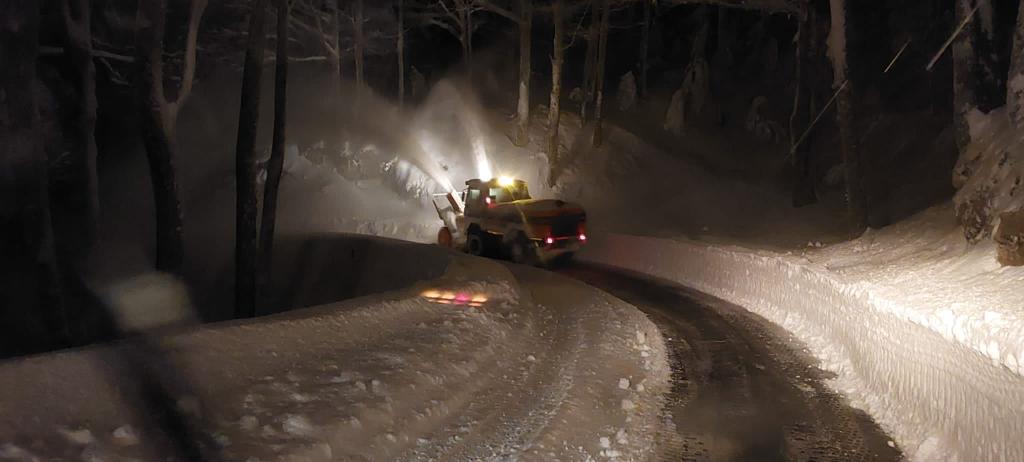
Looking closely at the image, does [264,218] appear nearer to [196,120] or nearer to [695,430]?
[695,430]

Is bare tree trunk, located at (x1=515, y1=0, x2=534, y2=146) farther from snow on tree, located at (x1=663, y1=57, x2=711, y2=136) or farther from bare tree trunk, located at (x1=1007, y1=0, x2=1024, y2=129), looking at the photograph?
bare tree trunk, located at (x1=1007, y1=0, x2=1024, y2=129)

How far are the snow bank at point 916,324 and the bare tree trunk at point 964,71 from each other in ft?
6.57

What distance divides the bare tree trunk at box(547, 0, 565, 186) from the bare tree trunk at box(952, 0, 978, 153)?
17.2 metres

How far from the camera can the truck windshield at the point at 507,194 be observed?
23.1 m

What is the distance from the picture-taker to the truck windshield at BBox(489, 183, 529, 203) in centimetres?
2312

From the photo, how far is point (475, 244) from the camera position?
23359mm

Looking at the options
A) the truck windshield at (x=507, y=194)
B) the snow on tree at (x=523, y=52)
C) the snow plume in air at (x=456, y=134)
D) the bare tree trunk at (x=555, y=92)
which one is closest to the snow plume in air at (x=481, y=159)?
the snow plume in air at (x=456, y=134)

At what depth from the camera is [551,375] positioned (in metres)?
9.73

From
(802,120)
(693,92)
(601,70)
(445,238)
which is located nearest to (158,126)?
(445,238)

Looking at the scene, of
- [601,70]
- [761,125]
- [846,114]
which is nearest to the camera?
[846,114]

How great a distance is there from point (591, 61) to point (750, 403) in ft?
102

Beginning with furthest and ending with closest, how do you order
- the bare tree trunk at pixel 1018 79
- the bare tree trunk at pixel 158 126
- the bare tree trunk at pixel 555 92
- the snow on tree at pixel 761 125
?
the snow on tree at pixel 761 125 < the bare tree trunk at pixel 555 92 < the bare tree trunk at pixel 158 126 < the bare tree trunk at pixel 1018 79

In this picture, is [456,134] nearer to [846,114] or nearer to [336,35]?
[336,35]

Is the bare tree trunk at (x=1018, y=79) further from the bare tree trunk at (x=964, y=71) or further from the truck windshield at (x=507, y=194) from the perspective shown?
the truck windshield at (x=507, y=194)
